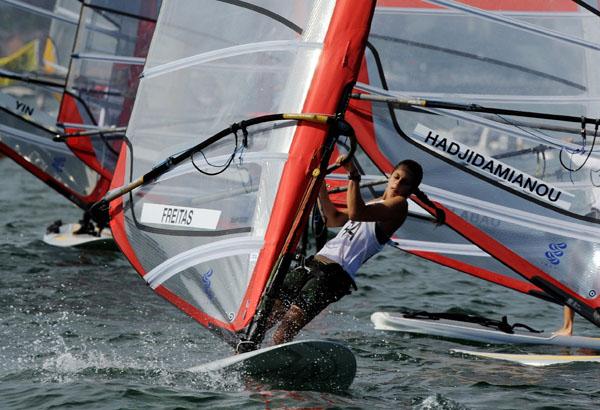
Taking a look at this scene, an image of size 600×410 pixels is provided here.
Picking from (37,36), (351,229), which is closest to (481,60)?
(351,229)

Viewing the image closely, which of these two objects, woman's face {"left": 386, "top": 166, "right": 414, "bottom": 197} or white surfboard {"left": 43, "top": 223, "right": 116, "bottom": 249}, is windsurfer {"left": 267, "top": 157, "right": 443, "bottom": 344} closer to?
woman's face {"left": 386, "top": 166, "right": 414, "bottom": 197}

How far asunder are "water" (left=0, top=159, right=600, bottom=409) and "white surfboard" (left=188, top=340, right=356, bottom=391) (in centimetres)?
9

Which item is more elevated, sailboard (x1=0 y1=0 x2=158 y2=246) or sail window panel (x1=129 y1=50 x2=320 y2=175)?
sail window panel (x1=129 y1=50 x2=320 y2=175)

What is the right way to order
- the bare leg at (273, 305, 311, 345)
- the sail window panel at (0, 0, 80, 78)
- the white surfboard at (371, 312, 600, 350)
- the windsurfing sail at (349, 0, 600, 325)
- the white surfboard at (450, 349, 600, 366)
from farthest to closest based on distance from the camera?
the sail window panel at (0, 0, 80, 78) → the white surfboard at (371, 312, 600, 350) → the windsurfing sail at (349, 0, 600, 325) → the white surfboard at (450, 349, 600, 366) → the bare leg at (273, 305, 311, 345)

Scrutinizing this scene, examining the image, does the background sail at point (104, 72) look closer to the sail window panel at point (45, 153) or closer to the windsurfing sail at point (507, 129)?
the sail window panel at point (45, 153)

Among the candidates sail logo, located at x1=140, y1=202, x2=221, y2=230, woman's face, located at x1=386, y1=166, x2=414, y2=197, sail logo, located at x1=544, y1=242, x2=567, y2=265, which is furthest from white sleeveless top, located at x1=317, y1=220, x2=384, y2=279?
sail logo, located at x1=544, y1=242, x2=567, y2=265

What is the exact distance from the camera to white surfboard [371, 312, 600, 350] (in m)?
8.18

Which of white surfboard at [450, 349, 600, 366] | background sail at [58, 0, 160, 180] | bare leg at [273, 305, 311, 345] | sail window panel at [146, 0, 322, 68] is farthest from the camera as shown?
background sail at [58, 0, 160, 180]

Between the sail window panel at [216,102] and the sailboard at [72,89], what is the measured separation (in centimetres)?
454

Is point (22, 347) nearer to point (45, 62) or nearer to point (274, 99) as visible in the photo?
point (274, 99)

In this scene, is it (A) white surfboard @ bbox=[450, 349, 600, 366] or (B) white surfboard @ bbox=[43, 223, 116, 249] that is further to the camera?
(B) white surfboard @ bbox=[43, 223, 116, 249]

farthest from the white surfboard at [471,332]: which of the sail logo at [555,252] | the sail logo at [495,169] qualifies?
the sail logo at [495,169]

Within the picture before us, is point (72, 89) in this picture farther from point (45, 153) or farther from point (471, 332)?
point (471, 332)

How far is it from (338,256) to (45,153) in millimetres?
6675
